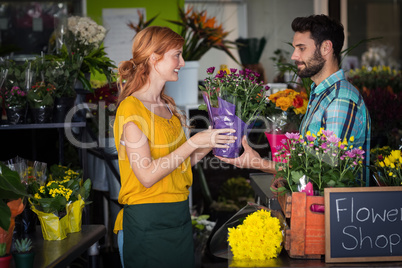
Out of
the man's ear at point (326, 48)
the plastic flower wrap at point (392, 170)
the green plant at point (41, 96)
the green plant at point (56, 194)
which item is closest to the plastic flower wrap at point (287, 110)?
the man's ear at point (326, 48)

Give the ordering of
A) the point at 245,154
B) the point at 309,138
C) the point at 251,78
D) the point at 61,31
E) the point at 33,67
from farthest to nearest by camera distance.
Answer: the point at 61,31 < the point at 33,67 < the point at 245,154 < the point at 251,78 < the point at 309,138

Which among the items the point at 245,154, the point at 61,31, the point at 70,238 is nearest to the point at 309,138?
the point at 245,154

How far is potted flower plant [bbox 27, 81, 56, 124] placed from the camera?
115 inches

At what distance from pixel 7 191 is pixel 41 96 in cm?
135

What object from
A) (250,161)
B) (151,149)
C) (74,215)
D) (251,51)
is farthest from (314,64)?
(251,51)

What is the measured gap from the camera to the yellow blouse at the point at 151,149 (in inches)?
79.1

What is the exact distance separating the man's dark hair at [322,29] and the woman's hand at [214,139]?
661 millimetres

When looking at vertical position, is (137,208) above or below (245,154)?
below

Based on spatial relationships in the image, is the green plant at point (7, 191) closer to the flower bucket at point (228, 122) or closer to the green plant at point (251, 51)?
the flower bucket at point (228, 122)

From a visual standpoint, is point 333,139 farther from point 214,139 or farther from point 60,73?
point 60,73

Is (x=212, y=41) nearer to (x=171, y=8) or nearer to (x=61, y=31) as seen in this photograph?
(x=61, y=31)

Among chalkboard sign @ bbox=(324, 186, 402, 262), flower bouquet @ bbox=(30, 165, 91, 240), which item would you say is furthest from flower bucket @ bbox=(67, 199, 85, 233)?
chalkboard sign @ bbox=(324, 186, 402, 262)

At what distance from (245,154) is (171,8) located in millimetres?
4410

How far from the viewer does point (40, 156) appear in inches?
139
